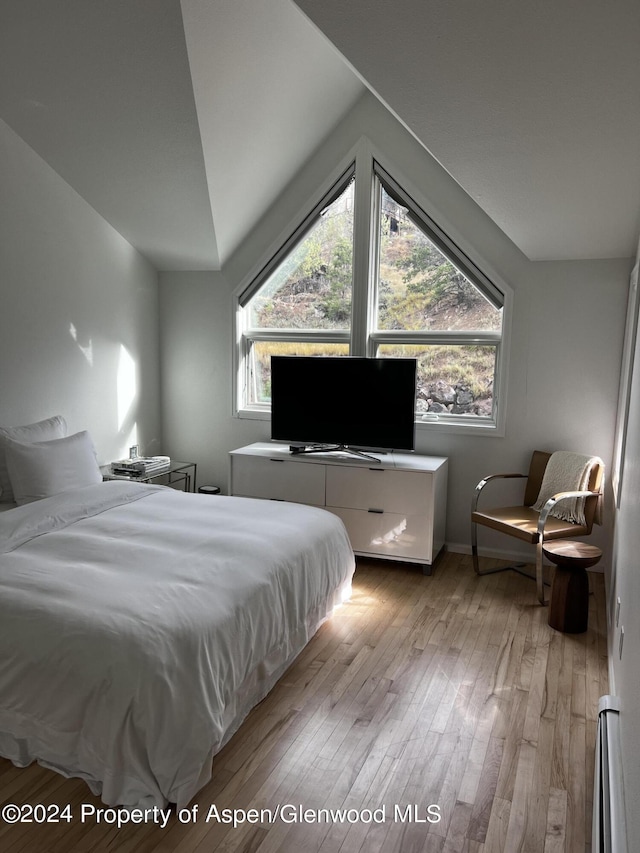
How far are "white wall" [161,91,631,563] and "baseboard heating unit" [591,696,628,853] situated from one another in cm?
202

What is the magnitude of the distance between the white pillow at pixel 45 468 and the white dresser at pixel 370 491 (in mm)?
1143

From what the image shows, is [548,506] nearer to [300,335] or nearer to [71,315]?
[300,335]

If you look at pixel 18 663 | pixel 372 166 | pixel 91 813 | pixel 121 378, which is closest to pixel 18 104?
pixel 121 378

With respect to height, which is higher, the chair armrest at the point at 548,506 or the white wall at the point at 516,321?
the white wall at the point at 516,321

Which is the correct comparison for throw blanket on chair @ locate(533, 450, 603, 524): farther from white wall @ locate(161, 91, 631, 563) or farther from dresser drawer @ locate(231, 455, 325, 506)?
dresser drawer @ locate(231, 455, 325, 506)

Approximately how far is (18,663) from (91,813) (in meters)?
0.53

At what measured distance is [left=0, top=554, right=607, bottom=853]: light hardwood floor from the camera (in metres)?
1.95

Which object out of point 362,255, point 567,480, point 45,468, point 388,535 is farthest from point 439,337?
point 45,468

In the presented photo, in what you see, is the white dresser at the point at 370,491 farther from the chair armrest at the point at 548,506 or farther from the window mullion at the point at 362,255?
the window mullion at the point at 362,255

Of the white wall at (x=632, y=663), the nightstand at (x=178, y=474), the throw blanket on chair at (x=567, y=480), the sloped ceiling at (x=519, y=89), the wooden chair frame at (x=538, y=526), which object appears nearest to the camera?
the white wall at (x=632, y=663)

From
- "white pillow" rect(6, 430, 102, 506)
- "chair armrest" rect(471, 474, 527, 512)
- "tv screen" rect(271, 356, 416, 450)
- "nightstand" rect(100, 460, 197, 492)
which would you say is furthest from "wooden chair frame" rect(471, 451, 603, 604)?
"white pillow" rect(6, 430, 102, 506)

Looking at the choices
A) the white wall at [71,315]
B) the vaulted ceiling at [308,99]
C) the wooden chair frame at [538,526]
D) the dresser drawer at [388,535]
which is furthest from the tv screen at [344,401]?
the white wall at [71,315]

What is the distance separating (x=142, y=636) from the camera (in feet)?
6.74

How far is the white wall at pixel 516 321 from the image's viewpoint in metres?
4.03
